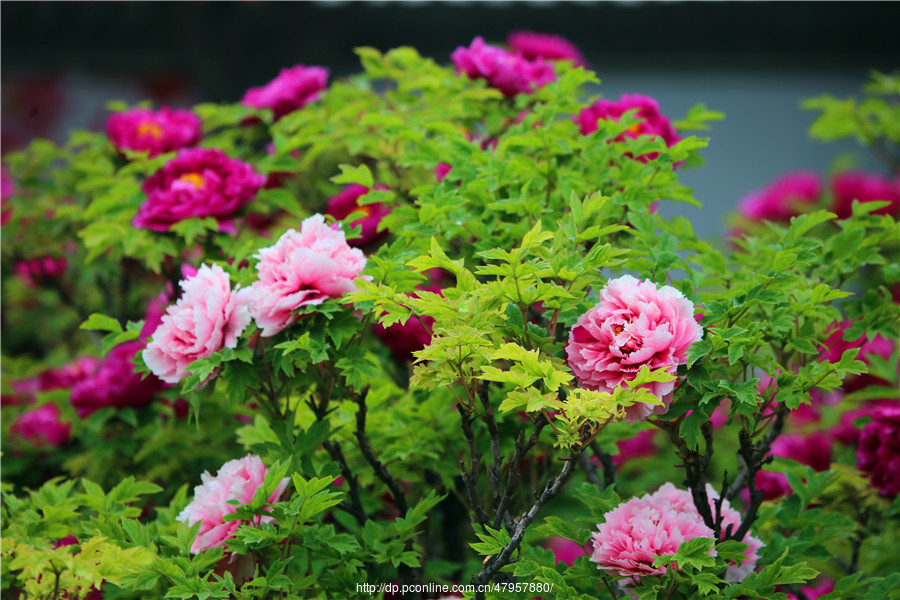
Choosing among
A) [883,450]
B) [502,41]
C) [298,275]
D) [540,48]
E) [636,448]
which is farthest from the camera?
[502,41]

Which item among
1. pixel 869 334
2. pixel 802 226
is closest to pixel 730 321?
pixel 802 226

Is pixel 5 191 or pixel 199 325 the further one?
pixel 5 191

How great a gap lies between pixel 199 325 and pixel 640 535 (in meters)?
0.66

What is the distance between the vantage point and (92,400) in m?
1.67

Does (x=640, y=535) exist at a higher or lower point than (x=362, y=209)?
lower

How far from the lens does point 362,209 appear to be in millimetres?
1648

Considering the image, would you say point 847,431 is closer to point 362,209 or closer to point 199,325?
point 362,209

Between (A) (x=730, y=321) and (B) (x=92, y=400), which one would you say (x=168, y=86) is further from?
(A) (x=730, y=321)

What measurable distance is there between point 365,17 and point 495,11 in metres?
0.74

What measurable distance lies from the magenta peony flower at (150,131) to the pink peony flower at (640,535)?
126 cm

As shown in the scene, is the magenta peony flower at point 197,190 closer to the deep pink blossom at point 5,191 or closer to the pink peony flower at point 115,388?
the pink peony flower at point 115,388

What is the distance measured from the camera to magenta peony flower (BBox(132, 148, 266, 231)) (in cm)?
155

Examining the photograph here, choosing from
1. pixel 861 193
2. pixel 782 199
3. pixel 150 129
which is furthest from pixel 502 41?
pixel 150 129

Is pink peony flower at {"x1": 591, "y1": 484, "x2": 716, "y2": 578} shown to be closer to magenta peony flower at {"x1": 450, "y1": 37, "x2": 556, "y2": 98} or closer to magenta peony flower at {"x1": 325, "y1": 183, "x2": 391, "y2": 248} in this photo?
magenta peony flower at {"x1": 325, "y1": 183, "x2": 391, "y2": 248}
